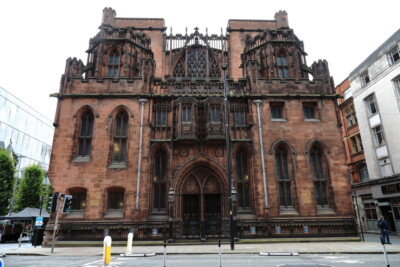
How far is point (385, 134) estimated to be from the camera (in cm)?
2397

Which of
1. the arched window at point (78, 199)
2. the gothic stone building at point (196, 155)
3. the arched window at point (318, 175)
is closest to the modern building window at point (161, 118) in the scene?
the gothic stone building at point (196, 155)

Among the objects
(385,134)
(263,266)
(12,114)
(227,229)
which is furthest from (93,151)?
(12,114)

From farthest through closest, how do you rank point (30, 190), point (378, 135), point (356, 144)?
point (30, 190) < point (356, 144) < point (378, 135)

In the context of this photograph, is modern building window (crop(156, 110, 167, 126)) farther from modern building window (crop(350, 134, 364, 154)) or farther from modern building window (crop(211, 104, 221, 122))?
modern building window (crop(350, 134, 364, 154))

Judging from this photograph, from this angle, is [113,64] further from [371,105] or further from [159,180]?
[371,105]

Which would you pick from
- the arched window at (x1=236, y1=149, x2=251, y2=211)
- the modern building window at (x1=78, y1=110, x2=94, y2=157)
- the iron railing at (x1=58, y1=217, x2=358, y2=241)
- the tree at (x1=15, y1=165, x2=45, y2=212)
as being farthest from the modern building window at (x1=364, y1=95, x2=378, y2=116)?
the tree at (x1=15, y1=165, x2=45, y2=212)

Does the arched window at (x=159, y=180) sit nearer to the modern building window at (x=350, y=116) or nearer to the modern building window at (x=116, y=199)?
the modern building window at (x=116, y=199)

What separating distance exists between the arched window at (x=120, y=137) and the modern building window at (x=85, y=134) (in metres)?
1.91

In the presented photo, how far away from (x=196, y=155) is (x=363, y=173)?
22.5m

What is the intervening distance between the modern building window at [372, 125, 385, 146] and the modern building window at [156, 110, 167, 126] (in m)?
21.7

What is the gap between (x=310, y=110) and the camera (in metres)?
20.0

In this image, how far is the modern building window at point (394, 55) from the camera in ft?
75.4

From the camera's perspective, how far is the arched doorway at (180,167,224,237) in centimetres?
1672

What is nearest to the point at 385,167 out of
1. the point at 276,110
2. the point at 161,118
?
the point at 276,110
